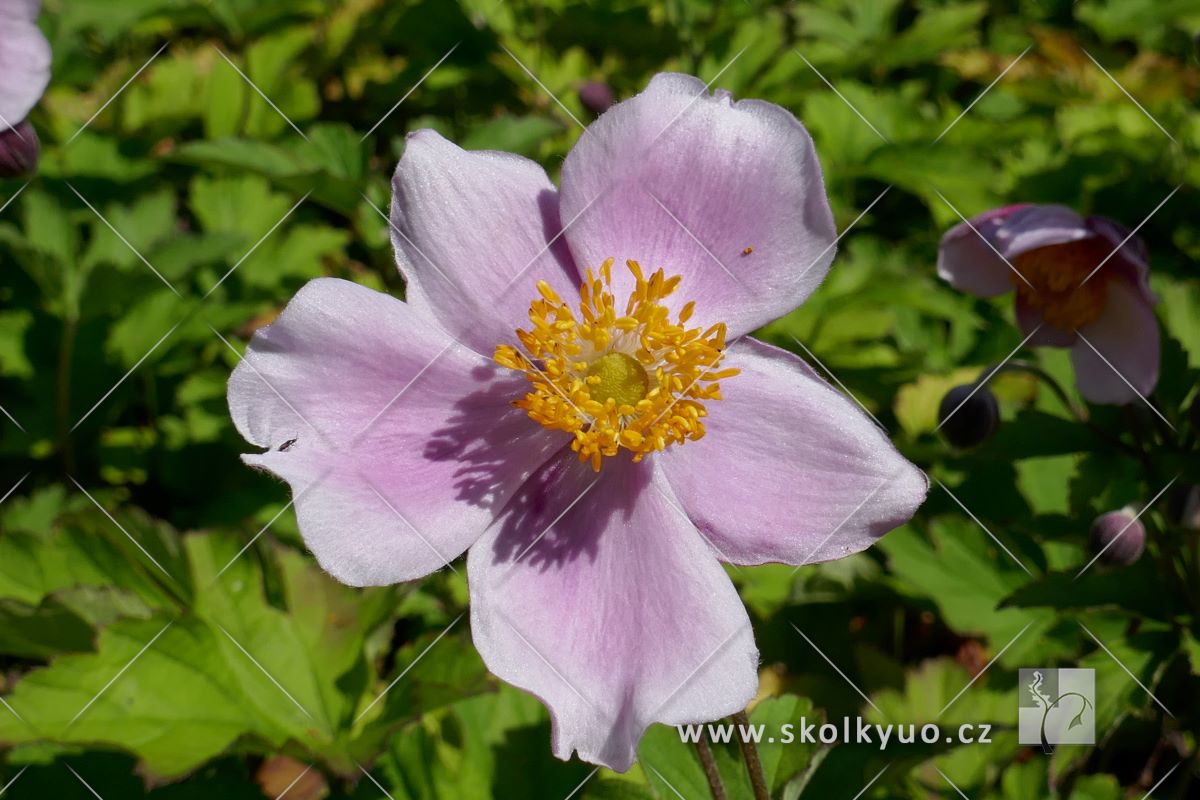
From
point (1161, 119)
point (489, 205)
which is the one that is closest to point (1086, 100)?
point (1161, 119)

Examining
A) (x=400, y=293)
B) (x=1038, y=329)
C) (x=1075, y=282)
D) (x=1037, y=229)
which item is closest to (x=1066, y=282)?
(x=1075, y=282)

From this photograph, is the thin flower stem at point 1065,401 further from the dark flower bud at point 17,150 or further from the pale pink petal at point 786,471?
the dark flower bud at point 17,150

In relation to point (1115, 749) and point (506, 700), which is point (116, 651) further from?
point (1115, 749)

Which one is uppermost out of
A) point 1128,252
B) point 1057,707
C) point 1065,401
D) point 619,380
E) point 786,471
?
point 1128,252

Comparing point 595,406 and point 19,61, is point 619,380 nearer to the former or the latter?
point 595,406

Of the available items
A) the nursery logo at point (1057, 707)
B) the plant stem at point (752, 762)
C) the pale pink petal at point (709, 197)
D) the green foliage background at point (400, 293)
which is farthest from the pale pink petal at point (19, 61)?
the nursery logo at point (1057, 707)

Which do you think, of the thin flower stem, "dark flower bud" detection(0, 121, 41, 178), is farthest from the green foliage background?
"dark flower bud" detection(0, 121, 41, 178)

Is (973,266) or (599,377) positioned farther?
(973,266)
